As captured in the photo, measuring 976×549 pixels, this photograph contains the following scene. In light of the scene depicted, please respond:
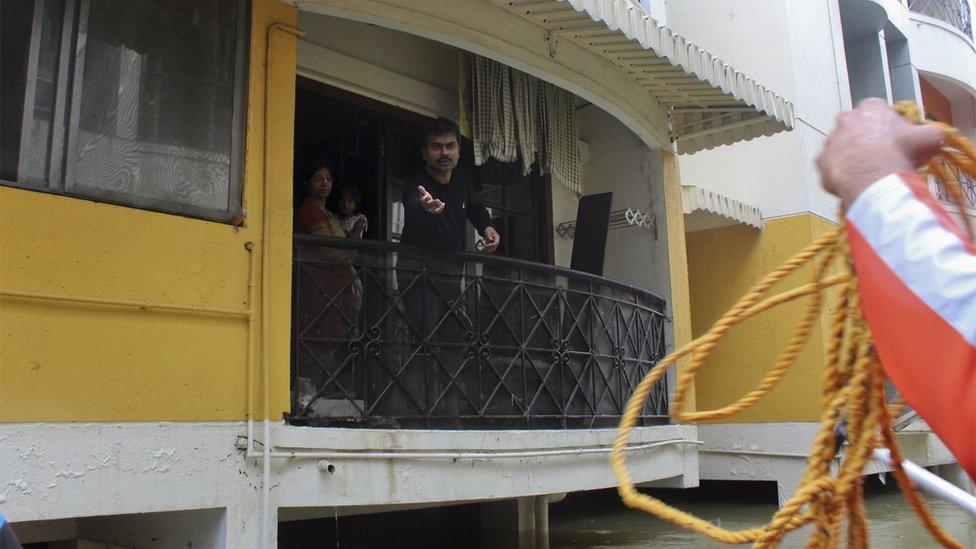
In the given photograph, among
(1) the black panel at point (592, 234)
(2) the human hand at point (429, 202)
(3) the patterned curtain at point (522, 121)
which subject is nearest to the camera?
(2) the human hand at point (429, 202)

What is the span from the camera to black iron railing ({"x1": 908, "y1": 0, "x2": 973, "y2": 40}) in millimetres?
14859

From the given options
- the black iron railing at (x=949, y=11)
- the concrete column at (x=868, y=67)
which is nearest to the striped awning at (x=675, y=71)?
the concrete column at (x=868, y=67)

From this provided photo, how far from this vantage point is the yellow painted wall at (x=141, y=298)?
137 inches

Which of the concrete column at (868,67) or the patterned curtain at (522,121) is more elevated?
the concrete column at (868,67)

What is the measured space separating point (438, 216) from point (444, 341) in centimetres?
78

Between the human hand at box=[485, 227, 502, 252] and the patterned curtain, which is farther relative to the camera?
the patterned curtain

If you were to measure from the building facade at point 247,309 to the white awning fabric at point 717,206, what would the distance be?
92.0 inches

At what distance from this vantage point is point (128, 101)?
3.95 meters

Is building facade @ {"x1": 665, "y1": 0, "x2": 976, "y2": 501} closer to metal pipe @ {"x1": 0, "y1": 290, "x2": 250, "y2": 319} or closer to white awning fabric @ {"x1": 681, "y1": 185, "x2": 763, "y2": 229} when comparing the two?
white awning fabric @ {"x1": 681, "y1": 185, "x2": 763, "y2": 229}

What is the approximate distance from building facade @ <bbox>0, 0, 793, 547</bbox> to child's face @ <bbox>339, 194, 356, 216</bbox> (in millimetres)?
820

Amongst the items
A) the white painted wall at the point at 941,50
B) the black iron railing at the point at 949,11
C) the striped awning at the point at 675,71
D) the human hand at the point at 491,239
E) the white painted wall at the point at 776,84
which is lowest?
the human hand at the point at 491,239

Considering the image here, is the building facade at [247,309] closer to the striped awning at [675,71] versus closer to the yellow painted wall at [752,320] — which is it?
the striped awning at [675,71]

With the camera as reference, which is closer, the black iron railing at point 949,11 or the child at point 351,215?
the child at point 351,215

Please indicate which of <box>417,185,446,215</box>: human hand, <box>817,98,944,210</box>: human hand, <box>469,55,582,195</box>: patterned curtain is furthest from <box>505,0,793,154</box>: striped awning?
<box>817,98,944,210</box>: human hand
